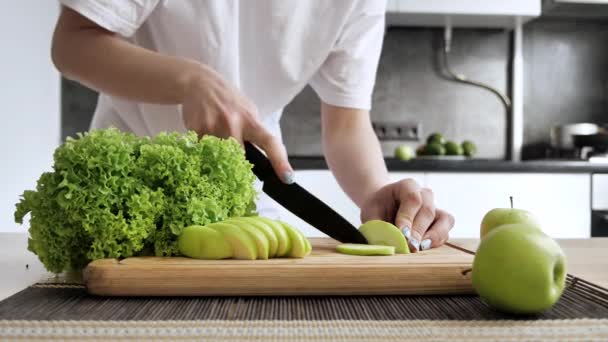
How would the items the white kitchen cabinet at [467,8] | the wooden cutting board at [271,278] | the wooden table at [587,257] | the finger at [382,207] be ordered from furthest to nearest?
the white kitchen cabinet at [467,8] → the finger at [382,207] → the wooden table at [587,257] → the wooden cutting board at [271,278]

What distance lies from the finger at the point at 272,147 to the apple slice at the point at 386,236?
0.16m

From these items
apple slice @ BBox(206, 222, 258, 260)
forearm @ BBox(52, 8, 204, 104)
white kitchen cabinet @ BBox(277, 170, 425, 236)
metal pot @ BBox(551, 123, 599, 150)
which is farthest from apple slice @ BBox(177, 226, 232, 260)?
metal pot @ BBox(551, 123, 599, 150)

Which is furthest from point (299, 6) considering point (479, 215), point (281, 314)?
point (479, 215)

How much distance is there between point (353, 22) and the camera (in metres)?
1.74

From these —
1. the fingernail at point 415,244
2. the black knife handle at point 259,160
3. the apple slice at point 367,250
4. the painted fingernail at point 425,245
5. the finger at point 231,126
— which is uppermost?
the finger at point 231,126

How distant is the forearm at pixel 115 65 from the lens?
1.26 meters

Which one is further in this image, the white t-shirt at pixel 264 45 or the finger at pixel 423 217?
the white t-shirt at pixel 264 45

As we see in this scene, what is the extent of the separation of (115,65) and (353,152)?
66 centimetres

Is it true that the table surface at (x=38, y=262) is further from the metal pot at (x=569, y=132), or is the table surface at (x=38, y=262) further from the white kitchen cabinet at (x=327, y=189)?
the metal pot at (x=569, y=132)

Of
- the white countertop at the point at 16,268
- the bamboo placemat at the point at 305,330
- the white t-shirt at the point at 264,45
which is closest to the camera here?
the bamboo placemat at the point at 305,330

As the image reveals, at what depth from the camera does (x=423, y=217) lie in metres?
1.35

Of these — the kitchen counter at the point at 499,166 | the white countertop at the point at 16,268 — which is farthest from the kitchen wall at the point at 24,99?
the white countertop at the point at 16,268

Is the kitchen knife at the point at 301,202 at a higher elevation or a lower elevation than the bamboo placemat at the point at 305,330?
higher

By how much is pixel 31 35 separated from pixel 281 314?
263 centimetres
